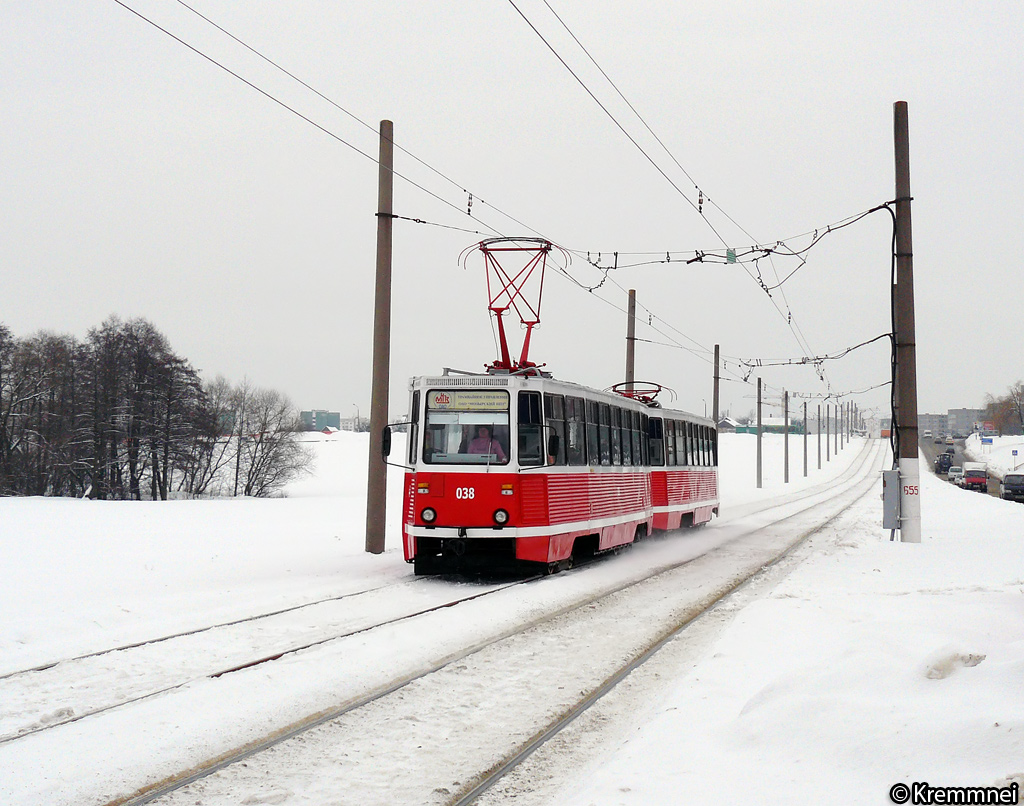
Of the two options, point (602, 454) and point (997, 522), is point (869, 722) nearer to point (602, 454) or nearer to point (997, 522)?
point (602, 454)

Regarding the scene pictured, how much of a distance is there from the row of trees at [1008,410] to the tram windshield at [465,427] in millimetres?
151642

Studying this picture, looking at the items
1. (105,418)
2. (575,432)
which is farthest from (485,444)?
(105,418)

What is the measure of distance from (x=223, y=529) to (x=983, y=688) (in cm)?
1809

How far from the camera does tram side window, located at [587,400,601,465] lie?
629 inches

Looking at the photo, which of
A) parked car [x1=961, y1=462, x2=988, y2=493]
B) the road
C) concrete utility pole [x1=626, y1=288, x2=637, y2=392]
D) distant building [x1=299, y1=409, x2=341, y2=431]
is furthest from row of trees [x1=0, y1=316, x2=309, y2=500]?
distant building [x1=299, y1=409, x2=341, y2=431]

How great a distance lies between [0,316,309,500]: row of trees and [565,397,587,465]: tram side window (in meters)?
40.4

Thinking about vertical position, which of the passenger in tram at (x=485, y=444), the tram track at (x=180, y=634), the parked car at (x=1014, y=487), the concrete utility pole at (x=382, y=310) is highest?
the concrete utility pole at (x=382, y=310)

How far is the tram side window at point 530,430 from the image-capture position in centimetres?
1372

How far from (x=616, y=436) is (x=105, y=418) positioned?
43.1 meters

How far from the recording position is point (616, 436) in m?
17.8

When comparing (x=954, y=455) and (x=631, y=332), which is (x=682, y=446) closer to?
(x=631, y=332)

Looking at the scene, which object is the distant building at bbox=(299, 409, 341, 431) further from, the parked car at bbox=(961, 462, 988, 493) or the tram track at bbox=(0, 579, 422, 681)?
the tram track at bbox=(0, 579, 422, 681)

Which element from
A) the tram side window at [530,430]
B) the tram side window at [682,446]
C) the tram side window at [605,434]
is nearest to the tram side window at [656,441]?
the tram side window at [682,446]

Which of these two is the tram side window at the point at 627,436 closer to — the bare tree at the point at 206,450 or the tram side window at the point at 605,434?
the tram side window at the point at 605,434
